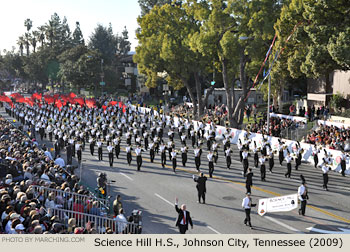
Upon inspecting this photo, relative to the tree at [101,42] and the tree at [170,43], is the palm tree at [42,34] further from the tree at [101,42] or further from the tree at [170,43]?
the tree at [170,43]

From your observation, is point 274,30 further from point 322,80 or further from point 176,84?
point 176,84

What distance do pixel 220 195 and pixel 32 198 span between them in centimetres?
787

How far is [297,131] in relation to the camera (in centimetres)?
2742

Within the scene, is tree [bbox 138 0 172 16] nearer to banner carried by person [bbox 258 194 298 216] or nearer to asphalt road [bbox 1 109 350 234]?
asphalt road [bbox 1 109 350 234]

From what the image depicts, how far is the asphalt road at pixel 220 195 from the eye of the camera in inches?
A: 514

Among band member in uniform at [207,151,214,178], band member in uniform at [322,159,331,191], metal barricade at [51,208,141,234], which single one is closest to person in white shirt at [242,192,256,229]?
metal barricade at [51,208,141,234]

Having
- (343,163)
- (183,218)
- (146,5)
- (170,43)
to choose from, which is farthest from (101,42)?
(183,218)

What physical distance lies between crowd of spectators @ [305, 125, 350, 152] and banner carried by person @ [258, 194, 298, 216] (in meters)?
9.79

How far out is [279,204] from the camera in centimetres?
1273

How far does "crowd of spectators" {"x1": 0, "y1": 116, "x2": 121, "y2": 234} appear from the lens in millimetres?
9250

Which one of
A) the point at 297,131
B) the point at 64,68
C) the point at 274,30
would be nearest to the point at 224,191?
the point at 297,131

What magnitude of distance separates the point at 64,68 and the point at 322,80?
145 feet

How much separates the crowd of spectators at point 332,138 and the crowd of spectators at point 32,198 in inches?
577

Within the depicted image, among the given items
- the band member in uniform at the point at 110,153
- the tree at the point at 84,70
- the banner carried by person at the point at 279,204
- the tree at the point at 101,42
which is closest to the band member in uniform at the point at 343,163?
the banner carried by person at the point at 279,204
